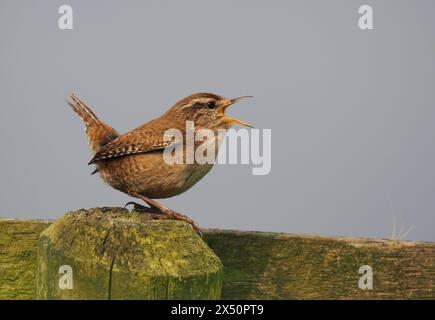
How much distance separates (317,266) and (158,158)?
1.22 m

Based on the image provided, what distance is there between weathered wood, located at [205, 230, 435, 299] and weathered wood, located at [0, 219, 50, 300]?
3.70ft

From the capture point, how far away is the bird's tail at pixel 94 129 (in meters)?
5.18

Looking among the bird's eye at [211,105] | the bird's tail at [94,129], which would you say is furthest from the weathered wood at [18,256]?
the bird's eye at [211,105]

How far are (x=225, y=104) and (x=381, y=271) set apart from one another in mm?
1663

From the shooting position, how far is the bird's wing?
4453 mm

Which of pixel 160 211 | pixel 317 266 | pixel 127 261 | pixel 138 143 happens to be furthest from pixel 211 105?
pixel 127 261

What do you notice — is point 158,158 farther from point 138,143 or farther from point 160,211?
point 160,211

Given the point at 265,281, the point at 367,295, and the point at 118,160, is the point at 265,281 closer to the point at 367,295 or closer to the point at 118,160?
the point at 367,295

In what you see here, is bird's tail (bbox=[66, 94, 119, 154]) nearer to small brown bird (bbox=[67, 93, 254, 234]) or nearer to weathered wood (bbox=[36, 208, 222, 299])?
small brown bird (bbox=[67, 93, 254, 234])

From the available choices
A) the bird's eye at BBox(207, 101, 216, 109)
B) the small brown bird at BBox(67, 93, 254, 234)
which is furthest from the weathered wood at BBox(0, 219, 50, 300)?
the bird's eye at BBox(207, 101, 216, 109)

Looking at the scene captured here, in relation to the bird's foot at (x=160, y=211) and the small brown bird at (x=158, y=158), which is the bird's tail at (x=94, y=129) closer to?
the small brown bird at (x=158, y=158)

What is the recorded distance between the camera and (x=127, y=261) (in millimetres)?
3049
